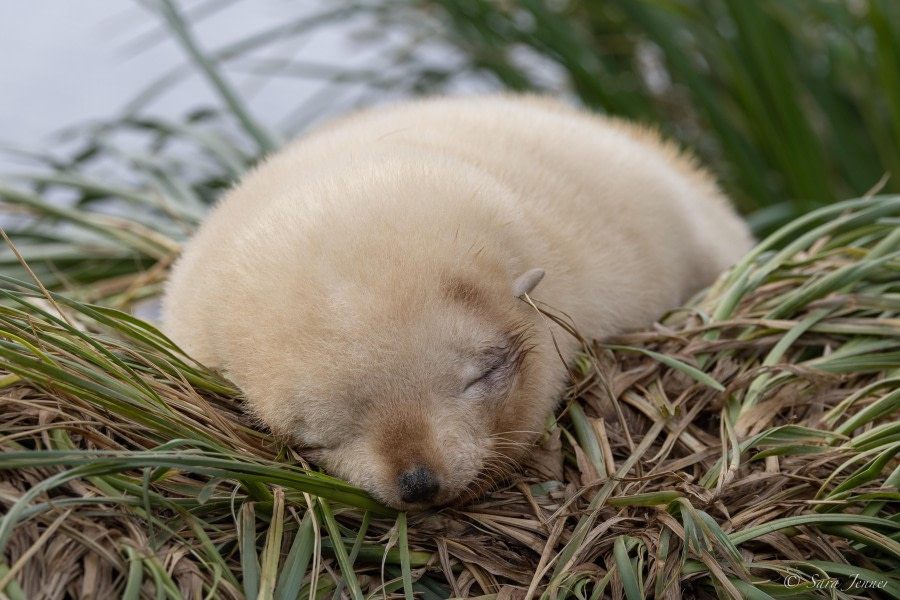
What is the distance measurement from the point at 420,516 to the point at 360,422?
17cm

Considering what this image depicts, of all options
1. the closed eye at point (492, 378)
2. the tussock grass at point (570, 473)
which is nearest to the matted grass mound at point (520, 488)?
the tussock grass at point (570, 473)

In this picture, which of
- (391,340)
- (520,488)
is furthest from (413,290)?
(520,488)

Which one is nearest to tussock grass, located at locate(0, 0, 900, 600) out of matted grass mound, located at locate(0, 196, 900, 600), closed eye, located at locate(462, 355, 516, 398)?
matted grass mound, located at locate(0, 196, 900, 600)

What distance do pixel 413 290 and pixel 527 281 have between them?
9.4 inches

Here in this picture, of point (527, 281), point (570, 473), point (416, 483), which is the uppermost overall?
point (527, 281)

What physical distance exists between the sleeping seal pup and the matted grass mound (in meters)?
0.08

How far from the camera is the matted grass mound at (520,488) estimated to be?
1.18 metres

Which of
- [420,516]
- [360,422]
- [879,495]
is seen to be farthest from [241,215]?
[879,495]

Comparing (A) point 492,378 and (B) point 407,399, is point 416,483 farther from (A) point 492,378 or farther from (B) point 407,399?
(A) point 492,378

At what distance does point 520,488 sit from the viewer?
146 centimetres

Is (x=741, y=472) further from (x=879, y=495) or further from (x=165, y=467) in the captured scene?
(x=165, y=467)

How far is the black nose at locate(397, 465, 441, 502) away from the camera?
1.32 metres

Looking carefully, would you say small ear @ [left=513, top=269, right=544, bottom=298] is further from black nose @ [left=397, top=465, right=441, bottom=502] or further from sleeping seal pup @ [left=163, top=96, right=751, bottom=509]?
black nose @ [left=397, top=465, right=441, bottom=502]

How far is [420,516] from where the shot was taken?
141 cm
